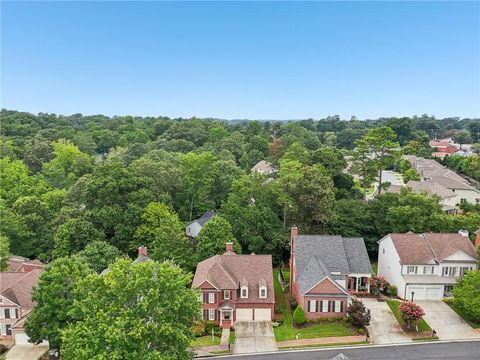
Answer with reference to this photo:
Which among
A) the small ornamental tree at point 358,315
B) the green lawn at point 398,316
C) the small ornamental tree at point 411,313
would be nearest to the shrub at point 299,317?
the small ornamental tree at point 358,315

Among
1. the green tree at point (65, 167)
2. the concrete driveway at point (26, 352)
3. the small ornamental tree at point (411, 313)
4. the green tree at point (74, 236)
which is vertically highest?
the green tree at point (65, 167)

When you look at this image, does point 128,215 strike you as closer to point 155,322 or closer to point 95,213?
point 95,213

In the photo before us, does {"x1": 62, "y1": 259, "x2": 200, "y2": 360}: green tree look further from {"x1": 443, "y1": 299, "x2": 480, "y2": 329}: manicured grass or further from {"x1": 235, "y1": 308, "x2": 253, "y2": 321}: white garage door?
{"x1": 443, "y1": 299, "x2": 480, "y2": 329}: manicured grass

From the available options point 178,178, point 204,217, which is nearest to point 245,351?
point 204,217

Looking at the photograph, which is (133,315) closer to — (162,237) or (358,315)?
(162,237)

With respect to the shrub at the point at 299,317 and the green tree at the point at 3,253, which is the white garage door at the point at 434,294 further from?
the green tree at the point at 3,253

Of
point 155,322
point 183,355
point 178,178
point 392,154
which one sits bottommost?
point 183,355
